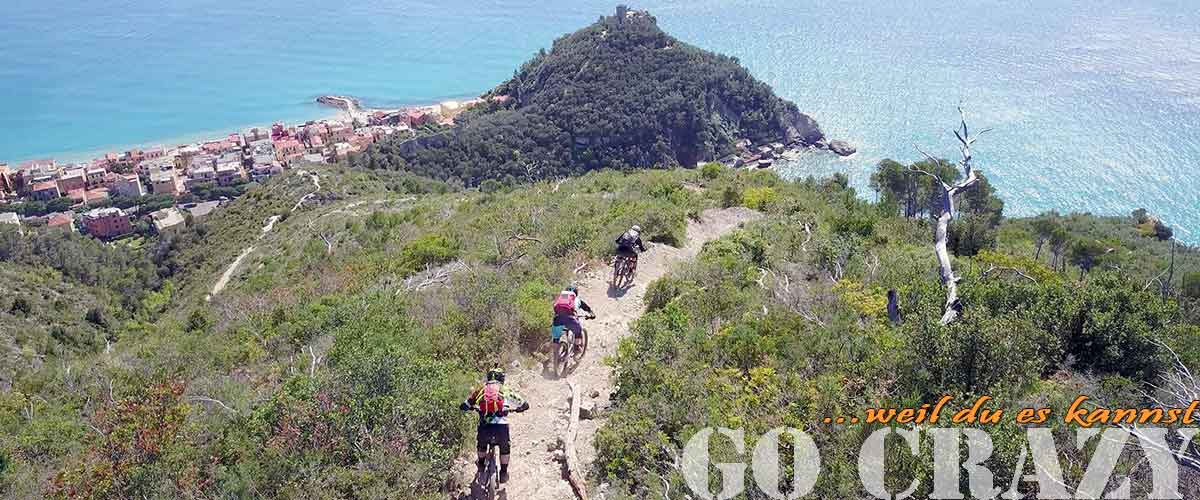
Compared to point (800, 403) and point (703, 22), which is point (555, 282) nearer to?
point (800, 403)

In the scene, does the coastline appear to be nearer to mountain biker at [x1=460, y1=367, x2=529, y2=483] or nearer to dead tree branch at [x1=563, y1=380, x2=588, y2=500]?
dead tree branch at [x1=563, y1=380, x2=588, y2=500]

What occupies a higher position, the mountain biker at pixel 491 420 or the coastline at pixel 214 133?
the mountain biker at pixel 491 420

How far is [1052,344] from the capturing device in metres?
7.91

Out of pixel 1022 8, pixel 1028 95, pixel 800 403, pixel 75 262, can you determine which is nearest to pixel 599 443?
pixel 800 403

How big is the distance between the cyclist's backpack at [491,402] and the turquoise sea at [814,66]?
4633cm

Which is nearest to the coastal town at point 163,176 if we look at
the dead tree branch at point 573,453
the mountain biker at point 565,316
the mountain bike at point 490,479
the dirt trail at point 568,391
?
the dirt trail at point 568,391

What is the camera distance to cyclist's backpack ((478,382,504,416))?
6.42 metres

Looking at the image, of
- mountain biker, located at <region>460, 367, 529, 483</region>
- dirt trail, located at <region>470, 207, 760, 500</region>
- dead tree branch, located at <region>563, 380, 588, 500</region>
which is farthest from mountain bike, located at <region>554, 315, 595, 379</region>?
mountain biker, located at <region>460, 367, 529, 483</region>

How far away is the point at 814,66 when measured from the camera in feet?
250

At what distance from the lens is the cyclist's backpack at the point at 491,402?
642 centimetres

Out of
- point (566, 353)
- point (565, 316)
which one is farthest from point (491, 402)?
point (566, 353)

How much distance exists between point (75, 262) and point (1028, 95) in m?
70.2

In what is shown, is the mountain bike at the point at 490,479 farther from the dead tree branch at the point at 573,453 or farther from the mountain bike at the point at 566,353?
the mountain bike at the point at 566,353

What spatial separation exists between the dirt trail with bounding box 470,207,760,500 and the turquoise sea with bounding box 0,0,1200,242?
41.3 meters
